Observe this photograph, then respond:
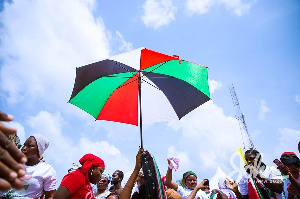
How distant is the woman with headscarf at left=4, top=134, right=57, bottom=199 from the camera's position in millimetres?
3176

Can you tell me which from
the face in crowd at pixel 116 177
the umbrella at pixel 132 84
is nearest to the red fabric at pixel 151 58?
the umbrella at pixel 132 84

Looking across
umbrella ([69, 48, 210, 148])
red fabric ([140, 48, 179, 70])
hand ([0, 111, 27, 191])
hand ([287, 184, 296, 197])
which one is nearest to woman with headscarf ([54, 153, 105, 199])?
umbrella ([69, 48, 210, 148])

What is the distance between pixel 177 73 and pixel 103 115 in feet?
4.94

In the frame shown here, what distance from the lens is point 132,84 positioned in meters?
3.82

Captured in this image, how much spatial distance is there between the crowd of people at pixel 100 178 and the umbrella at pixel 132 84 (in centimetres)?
90

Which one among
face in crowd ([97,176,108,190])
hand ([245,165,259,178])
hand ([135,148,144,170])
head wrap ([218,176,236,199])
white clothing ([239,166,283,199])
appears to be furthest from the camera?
head wrap ([218,176,236,199])

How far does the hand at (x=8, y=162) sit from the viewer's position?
0.86 meters

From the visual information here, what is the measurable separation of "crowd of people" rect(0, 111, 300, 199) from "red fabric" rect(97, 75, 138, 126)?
81cm

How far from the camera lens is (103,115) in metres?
3.91

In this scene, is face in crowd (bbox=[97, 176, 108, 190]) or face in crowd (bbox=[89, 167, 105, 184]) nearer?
face in crowd (bbox=[89, 167, 105, 184])

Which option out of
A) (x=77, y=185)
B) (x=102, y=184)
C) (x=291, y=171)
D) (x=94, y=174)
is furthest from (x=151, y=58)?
(x=102, y=184)

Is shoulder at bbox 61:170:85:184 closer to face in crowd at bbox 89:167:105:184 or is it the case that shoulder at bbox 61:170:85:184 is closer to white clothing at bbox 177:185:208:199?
face in crowd at bbox 89:167:105:184

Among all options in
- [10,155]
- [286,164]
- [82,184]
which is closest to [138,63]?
[82,184]

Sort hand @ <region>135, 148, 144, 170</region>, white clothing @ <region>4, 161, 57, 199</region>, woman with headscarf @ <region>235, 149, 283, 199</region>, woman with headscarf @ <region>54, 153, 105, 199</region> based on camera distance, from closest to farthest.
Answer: hand @ <region>135, 148, 144, 170</region> → woman with headscarf @ <region>54, 153, 105, 199</region> → white clothing @ <region>4, 161, 57, 199</region> → woman with headscarf @ <region>235, 149, 283, 199</region>
